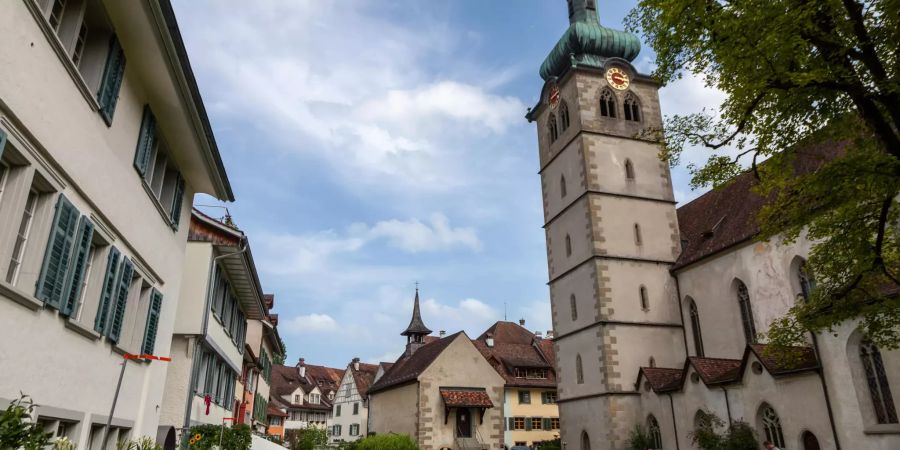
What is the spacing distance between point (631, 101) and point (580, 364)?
48.0 feet

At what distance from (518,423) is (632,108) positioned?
2508 cm

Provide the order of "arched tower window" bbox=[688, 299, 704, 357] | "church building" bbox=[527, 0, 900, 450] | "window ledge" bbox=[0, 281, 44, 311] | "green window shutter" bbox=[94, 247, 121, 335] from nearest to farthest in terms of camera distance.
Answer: "window ledge" bbox=[0, 281, 44, 311] < "green window shutter" bbox=[94, 247, 121, 335] < "church building" bbox=[527, 0, 900, 450] < "arched tower window" bbox=[688, 299, 704, 357]

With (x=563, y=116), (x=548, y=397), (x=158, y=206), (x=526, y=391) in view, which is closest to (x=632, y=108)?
(x=563, y=116)

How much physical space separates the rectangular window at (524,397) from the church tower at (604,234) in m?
17.2

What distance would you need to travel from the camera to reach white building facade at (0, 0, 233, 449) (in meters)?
6.00

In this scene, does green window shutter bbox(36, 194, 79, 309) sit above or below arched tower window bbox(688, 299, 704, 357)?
below

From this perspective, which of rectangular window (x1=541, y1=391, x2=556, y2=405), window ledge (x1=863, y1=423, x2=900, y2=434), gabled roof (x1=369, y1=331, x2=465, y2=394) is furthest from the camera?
rectangular window (x1=541, y1=391, x2=556, y2=405)

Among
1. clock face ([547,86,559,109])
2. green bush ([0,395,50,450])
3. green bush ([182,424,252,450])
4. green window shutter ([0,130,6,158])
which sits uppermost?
clock face ([547,86,559,109])

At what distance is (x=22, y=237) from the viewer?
637cm

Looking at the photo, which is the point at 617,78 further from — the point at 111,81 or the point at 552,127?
the point at 111,81

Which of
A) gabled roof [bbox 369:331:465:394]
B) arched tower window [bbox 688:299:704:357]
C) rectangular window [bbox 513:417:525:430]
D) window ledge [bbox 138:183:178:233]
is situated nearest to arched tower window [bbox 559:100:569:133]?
arched tower window [bbox 688:299:704:357]

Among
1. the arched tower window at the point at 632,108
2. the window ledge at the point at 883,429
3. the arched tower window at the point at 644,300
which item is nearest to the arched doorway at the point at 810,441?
the window ledge at the point at 883,429

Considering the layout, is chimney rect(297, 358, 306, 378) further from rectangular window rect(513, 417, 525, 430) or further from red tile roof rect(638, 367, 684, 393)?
red tile roof rect(638, 367, 684, 393)

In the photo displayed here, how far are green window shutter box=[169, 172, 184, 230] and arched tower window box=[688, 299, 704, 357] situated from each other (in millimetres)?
22214
